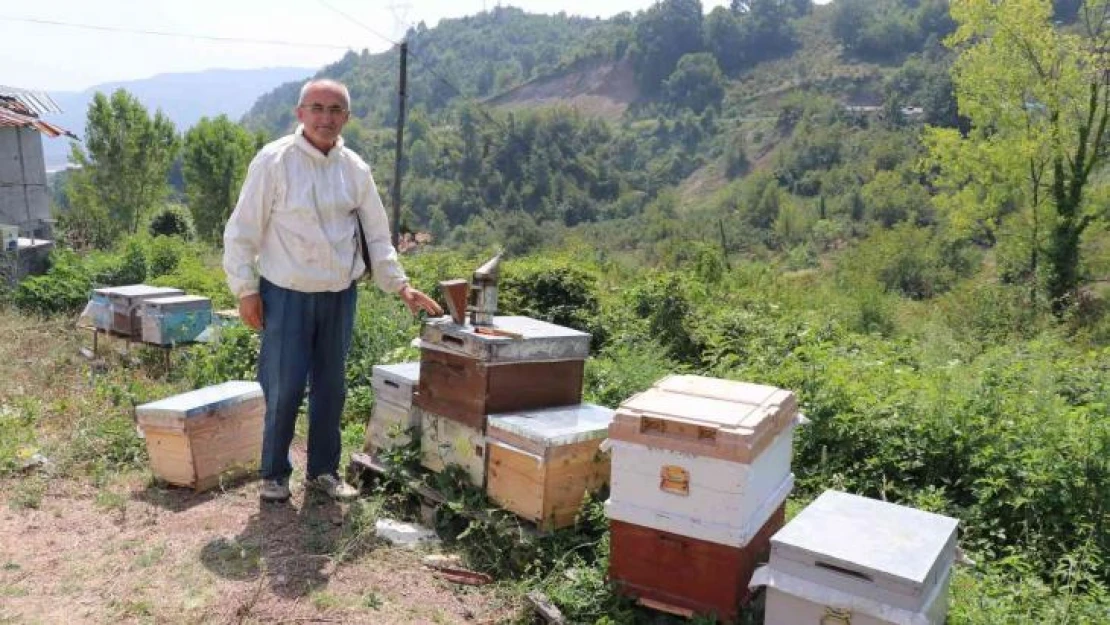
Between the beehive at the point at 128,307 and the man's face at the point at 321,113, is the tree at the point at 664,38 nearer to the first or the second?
the beehive at the point at 128,307

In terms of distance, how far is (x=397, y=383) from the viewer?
491cm

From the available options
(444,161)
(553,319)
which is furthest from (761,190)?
(553,319)

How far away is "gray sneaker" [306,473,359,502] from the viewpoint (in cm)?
467

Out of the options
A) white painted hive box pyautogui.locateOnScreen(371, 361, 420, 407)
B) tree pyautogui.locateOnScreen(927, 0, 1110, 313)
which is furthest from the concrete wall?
tree pyautogui.locateOnScreen(927, 0, 1110, 313)

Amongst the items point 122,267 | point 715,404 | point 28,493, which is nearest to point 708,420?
point 715,404

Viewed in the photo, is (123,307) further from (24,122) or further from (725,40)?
(725,40)

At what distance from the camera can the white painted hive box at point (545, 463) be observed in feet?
13.2

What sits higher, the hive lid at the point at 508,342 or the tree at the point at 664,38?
the tree at the point at 664,38

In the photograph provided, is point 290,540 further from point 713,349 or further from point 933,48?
point 933,48

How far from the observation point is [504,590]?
12.9 ft

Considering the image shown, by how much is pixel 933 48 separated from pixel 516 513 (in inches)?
4316

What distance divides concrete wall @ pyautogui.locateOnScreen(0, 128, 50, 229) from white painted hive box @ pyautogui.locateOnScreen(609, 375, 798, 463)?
49.6ft

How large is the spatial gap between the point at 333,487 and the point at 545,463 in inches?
55.4

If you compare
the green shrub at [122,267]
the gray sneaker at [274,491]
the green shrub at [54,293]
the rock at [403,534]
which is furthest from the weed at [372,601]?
the green shrub at [122,267]
